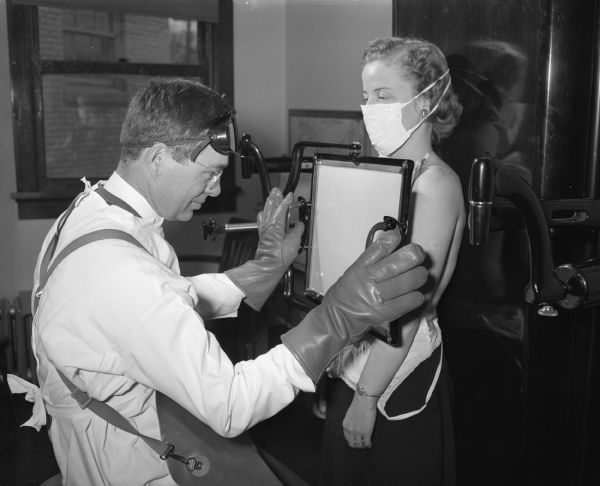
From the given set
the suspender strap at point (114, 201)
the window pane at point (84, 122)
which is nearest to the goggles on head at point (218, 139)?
the suspender strap at point (114, 201)

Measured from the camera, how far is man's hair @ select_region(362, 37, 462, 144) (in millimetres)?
1429

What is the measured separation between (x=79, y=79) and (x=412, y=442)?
3.39m

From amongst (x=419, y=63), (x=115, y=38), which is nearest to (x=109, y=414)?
(x=419, y=63)

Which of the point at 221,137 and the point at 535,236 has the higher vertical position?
the point at 221,137

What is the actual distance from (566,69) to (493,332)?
633 millimetres

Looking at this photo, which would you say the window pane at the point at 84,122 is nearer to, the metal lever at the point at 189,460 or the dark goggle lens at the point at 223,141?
the dark goggle lens at the point at 223,141

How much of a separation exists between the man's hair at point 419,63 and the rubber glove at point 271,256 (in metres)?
0.40

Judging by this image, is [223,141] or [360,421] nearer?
[223,141]

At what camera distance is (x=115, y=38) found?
4484 millimetres

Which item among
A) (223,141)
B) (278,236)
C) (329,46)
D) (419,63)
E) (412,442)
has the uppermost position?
(329,46)

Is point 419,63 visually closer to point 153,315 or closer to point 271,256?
point 271,256

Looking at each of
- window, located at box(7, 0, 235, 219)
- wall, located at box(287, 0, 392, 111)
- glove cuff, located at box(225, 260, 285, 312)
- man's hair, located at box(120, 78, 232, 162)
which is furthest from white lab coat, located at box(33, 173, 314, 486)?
window, located at box(7, 0, 235, 219)

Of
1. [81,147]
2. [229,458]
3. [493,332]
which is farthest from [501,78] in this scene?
[81,147]

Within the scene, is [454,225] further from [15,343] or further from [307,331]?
[15,343]
